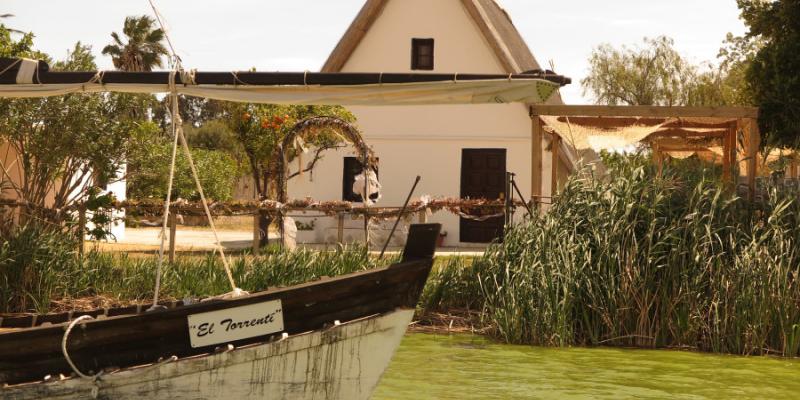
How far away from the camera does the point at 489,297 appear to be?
13828 millimetres

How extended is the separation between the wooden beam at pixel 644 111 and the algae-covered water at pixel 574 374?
3371mm

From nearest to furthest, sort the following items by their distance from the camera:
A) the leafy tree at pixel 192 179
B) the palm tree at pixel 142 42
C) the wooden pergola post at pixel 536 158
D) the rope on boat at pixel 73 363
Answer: the rope on boat at pixel 73 363 < the wooden pergola post at pixel 536 158 < the leafy tree at pixel 192 179 < the palm tree at pixel 142 42

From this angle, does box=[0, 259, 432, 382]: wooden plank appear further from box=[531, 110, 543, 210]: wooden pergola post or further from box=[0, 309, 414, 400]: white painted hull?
box=[531, 110, 543, 210]: wooden pergola post

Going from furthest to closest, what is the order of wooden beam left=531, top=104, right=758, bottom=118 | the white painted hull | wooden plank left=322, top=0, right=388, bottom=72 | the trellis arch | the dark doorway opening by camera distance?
1. wooden plank left=322, top=0, right=388, bottom=72
2. the dark doorway opening
3. the trellis arch
4. wooden beam left=531, top=104, right=758, bottom=118
5. the white painted hull

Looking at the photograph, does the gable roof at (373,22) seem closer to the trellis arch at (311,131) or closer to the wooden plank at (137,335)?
the trellis arch at (311,131)

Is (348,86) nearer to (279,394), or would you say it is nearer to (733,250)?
(279,394)

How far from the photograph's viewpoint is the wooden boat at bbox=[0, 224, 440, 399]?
8.71m

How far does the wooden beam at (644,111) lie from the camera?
49.2ft

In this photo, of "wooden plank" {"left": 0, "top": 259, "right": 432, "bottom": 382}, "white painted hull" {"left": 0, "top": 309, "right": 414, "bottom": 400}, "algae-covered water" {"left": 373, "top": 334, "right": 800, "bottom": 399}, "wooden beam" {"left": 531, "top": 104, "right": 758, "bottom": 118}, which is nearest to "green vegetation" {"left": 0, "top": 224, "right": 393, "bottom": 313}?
"algae-covered water" {"left": 373, "top": 334, "right": 800, "bottom": 399}

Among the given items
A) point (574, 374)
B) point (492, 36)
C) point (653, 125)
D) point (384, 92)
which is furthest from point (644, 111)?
point (492, 36)

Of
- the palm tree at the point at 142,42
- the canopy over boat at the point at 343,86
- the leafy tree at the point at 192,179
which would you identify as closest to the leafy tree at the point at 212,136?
the palm tree at the point at 142,42

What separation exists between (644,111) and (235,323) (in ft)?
26.1

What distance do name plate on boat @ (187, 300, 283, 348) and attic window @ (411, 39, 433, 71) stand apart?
19.1 metres

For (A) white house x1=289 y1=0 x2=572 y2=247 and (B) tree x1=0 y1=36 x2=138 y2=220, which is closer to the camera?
(B) tree x1=0 y1=36 x2=138 y2=220
